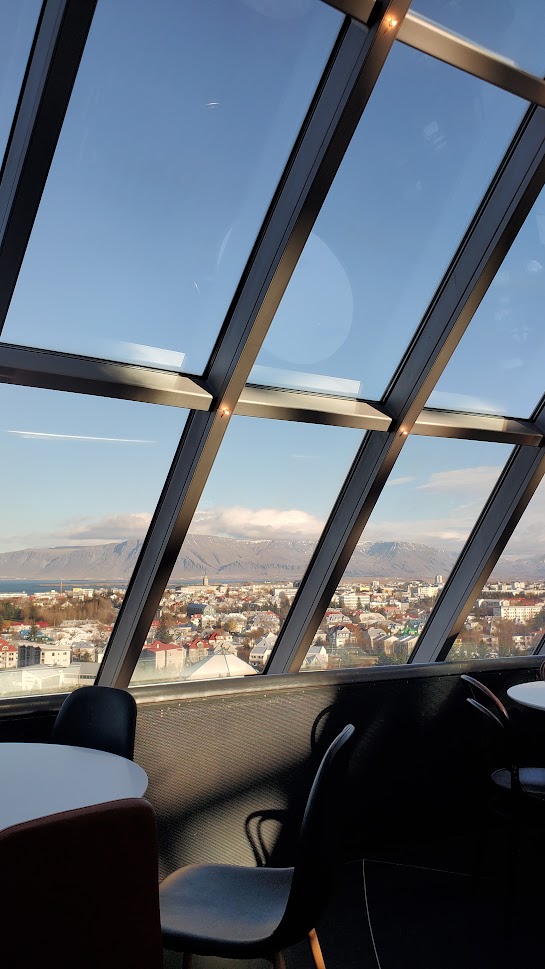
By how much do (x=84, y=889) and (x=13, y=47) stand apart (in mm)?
2847

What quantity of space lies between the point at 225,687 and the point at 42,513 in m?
1.32

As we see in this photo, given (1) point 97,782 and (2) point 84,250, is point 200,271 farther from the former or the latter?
(1) point 97,782

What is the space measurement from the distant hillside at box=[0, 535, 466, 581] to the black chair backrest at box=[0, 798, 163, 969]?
2481 mm

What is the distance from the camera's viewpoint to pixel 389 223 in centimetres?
401

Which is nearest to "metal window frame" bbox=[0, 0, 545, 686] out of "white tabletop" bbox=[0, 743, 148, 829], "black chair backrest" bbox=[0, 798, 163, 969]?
"white tabletop" bbox=[0, 743, 148, 829]

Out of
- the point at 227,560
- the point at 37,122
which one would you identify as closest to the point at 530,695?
the point at 227,560

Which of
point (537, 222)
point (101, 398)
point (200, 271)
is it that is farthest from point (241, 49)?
point (537, 222)

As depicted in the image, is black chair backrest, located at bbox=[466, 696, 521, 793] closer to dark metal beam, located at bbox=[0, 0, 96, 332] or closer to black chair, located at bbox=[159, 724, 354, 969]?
black chair, located at bbox=[159, 724, 354, 969]

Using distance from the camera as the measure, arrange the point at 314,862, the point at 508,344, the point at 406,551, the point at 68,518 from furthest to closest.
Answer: the point at 406,551
the point at 508,344
the point at 68,518
the point at 314,862

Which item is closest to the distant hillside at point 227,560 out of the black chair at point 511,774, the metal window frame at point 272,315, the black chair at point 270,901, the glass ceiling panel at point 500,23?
the metal window frame at point 272,315

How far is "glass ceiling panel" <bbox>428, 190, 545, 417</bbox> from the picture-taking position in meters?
4.57

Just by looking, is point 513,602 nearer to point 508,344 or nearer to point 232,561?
point 508,344

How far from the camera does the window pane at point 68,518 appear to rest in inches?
139

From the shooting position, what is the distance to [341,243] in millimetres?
3914
